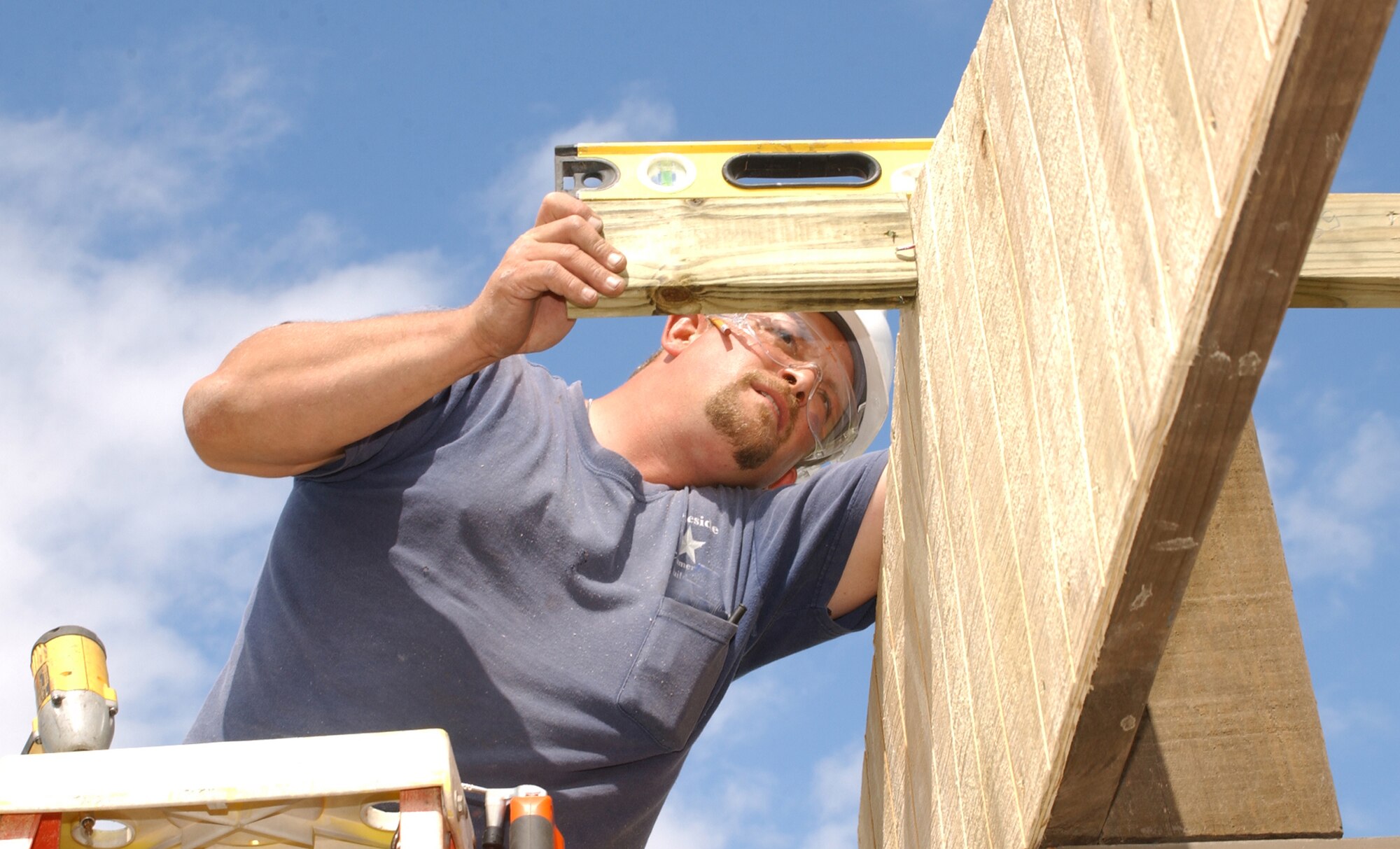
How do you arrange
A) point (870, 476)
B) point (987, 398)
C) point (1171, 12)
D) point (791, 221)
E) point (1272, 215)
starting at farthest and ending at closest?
point (870, 476) → point (791, 221) → point (987, 398) → point (1171, 12) → point (1272, 215)

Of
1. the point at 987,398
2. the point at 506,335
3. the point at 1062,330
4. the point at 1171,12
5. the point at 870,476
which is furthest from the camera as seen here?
the point at 870,476

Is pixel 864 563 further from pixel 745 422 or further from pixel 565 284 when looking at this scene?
pixel 565 284

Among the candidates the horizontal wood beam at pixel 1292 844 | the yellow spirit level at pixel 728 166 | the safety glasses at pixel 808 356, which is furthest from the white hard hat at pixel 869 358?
the horizontal wood beam at pixel 1292 844

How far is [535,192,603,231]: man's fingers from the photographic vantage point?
1.98 metres

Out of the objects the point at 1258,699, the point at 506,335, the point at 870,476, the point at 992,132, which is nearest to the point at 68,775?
the point at 506,335

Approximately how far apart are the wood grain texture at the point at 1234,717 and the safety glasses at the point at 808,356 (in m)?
1.54

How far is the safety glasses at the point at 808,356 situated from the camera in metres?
3.19

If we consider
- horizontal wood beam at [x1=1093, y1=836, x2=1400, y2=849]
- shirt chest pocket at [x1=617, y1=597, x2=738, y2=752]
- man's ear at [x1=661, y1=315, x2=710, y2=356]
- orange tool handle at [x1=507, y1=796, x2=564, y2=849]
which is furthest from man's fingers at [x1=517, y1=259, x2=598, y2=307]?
man's ear at [x1=661, y1=315, x2=710, y2=356]

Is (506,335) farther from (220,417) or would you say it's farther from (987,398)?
(987,398)

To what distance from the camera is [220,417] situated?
99.3 inches

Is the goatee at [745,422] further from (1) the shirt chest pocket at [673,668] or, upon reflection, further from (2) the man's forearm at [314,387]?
(2) the man's forearm at [314,387]

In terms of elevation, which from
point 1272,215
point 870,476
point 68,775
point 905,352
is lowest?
point 68,775

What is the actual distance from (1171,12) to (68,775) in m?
1.34

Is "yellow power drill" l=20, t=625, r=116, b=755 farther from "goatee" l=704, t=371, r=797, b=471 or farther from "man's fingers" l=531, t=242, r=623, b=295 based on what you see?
"goatee" l=704, t=371, r=797, b=471
